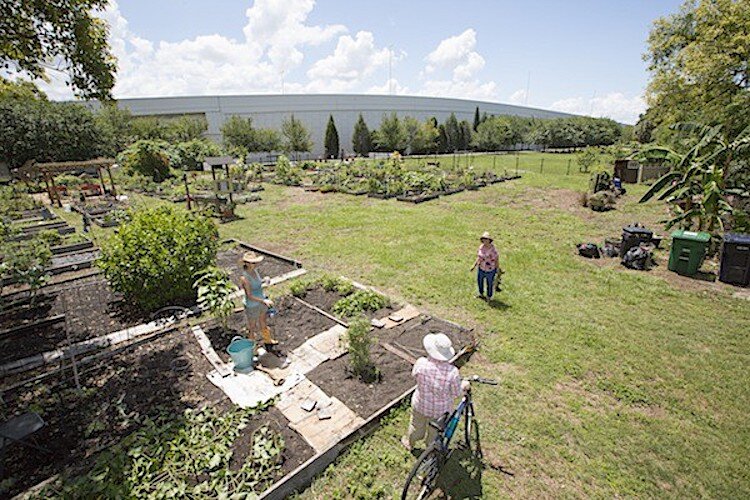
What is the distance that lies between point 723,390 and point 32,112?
4141 centimetres

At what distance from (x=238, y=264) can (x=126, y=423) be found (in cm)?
561

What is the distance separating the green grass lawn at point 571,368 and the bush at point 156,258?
10.4 ft

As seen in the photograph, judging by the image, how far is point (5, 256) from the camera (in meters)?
7.03

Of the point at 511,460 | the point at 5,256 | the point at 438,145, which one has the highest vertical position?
the point at 438,145

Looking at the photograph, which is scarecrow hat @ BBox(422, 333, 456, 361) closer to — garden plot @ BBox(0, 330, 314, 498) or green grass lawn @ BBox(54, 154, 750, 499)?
green grass lawn @ BBox(54, 154, 750, 499)

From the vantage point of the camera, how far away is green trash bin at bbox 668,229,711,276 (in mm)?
8547

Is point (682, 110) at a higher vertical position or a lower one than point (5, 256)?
higher

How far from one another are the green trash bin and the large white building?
43089 millimetres

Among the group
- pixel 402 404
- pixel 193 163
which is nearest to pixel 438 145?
pixel 193 163

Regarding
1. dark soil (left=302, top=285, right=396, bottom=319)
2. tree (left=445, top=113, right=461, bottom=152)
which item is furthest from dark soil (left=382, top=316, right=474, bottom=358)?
tree (left=445, top=113, right=461, bottom=152)

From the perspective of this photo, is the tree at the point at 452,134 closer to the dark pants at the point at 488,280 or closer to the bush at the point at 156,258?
the dark pants at the point at 488,280

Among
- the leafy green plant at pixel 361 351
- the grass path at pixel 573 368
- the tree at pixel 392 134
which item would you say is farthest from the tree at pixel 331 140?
the leafy green plant at pixel 361 351

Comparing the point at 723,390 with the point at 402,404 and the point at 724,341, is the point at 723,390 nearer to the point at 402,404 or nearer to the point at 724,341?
the point at 724,341

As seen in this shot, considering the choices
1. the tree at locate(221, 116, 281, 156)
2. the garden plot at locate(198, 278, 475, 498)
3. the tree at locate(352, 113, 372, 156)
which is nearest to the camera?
the garden plot at locate(198, 278, 475, 498)
